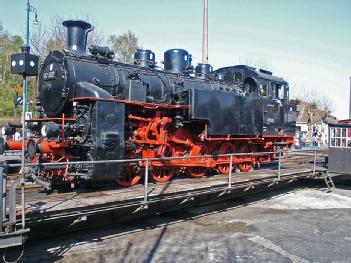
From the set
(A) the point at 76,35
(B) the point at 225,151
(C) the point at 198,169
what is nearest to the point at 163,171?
(C) the point at 198,169

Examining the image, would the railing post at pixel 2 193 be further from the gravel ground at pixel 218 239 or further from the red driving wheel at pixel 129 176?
the red driving wheel at pixel 129 176

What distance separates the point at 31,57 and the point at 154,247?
12.2ft

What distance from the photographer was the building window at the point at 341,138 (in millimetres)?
13072

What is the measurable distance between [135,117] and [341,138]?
8276mm

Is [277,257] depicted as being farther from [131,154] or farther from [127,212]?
[131,154]

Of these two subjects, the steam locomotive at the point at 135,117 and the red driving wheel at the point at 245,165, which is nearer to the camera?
the steam locomotive at the point at 135,117

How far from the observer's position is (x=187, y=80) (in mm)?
11227

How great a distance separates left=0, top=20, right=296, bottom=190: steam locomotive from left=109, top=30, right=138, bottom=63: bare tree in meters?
23.6

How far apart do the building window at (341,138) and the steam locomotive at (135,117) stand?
192cm

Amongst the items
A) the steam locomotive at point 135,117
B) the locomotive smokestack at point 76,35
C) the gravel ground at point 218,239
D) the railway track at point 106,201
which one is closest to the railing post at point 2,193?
the railway track at point 106,201

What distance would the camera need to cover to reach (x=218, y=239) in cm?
700

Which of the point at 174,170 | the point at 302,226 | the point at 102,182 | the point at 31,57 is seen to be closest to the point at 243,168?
the point at 174,170

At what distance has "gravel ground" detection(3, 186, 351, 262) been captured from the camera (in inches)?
237

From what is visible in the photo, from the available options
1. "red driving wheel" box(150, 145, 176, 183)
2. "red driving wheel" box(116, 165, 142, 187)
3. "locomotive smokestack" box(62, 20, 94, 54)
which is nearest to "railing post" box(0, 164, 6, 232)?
"red driving wheel" box(116, 165, 142, 187)
